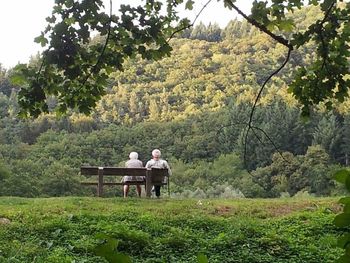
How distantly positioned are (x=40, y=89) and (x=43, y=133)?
53.4m

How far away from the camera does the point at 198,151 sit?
5250cm

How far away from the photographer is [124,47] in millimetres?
3559

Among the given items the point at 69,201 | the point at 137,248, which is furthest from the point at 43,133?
the point at 137,248

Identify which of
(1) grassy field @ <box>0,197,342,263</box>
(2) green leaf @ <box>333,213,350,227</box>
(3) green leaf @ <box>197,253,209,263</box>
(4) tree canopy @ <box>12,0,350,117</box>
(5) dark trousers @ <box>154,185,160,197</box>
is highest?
(4) tree canopy @ <box>12,0,350,117</box>

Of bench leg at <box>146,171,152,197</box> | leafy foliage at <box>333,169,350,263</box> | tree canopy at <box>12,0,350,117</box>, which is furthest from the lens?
bench leg at <box>146,171,152,197</box>

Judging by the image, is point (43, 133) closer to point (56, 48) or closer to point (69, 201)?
point (69, 201)

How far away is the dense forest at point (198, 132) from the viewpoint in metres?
33.6

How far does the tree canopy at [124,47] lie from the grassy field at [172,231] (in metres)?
1.92

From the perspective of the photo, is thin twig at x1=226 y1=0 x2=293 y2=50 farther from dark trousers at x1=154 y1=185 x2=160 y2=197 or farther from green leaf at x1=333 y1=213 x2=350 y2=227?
dark trousers at x1=154 y1=185 x2=160 y2=197

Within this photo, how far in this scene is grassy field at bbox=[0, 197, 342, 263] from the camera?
6.17 m

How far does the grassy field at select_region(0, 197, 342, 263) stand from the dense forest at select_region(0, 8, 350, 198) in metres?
8.23

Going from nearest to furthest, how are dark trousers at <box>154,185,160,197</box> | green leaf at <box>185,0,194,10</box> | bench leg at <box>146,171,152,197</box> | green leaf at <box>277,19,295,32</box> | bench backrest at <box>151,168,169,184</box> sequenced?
green leaf at <box>277,19,295,32</box> < green leaf at <box>185,0,194,10</box> < bench leg at <box>146,171,152,197</box> < bench backrest at <box>151,168,169,184</box> < dark trousers at <box>154,185,160,197</box>

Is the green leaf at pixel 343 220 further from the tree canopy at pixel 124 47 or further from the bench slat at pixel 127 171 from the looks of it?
the bench slat at pixel 127 171

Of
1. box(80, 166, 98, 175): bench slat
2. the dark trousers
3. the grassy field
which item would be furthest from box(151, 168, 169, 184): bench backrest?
the grassy field
